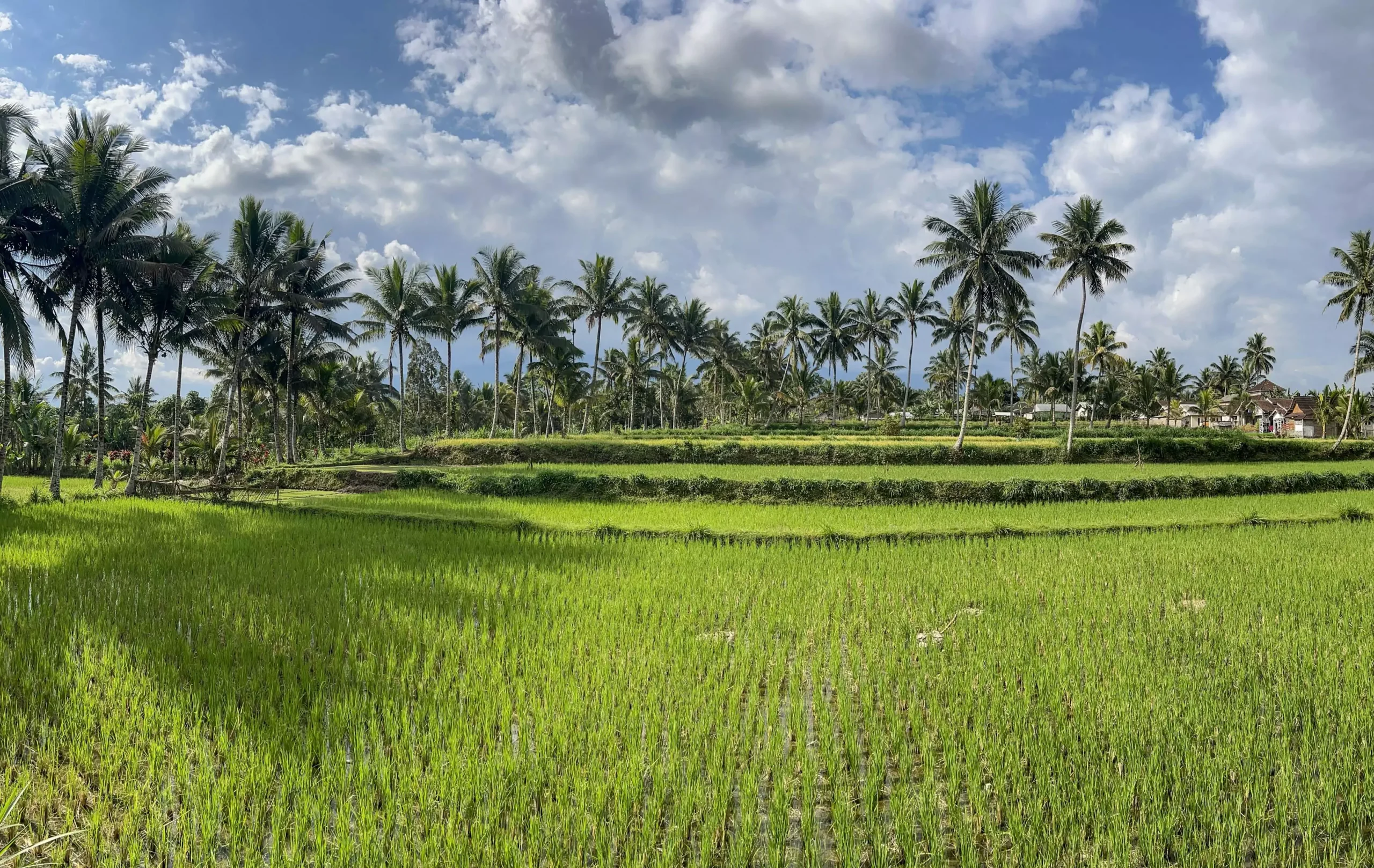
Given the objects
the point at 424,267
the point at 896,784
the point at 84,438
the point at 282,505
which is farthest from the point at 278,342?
the point at 896,784

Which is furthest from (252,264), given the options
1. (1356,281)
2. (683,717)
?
(1356,281)

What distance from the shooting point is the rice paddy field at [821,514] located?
12.2 metres

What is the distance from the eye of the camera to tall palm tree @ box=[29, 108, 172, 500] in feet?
54.7

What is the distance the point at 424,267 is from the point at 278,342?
7735 millimetres

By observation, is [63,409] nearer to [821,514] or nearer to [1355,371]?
[821,514]

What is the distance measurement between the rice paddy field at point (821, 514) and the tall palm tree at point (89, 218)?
301 inches

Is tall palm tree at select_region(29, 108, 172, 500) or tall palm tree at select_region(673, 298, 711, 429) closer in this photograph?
tall palm tree at select_region(29, 108, 172, 500)

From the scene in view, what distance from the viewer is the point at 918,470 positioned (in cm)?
2170

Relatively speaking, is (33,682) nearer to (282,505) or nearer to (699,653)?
(699,653)

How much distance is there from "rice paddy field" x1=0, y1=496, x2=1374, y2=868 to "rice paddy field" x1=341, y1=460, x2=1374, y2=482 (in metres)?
10.3

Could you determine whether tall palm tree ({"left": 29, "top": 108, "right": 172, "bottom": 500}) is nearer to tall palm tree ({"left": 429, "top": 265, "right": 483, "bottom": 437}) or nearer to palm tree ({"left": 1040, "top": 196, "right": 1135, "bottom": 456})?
tall palm tree ({"left": 429, "top": 265, "right": 483, "bottom": 437})

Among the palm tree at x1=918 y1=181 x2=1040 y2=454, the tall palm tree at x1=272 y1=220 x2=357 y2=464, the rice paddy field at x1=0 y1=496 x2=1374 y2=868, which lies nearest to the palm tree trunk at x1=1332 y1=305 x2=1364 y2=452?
the palm tree at x1=918 y1=181 x2=1040 y2=454

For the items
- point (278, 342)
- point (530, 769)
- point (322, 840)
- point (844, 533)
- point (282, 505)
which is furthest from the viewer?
point (278, 342)

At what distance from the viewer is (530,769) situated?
375 centimetres
